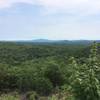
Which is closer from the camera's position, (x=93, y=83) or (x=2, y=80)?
(x=93, y=83)

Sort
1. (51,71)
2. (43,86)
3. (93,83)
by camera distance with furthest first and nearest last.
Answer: (51,71)
(43,86)
(93,83)

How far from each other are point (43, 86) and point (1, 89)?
438 centimetres

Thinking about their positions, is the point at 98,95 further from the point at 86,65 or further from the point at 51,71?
the point at 51,71

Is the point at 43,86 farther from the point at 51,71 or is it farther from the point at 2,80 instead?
the point at 2,80

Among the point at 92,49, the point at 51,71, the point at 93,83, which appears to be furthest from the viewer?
the point at 51,71

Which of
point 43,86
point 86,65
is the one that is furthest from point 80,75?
point 43,86

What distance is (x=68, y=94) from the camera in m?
5.70

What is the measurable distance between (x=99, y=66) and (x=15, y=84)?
22469mm

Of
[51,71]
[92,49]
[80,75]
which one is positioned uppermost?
[92,49]

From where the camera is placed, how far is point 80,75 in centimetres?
535

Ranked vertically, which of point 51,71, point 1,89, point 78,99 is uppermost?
point 78,99

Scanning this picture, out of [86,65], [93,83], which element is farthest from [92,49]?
[93,83]

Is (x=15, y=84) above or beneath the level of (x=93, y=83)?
beneath

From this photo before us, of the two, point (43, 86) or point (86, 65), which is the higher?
point (86, 65)
